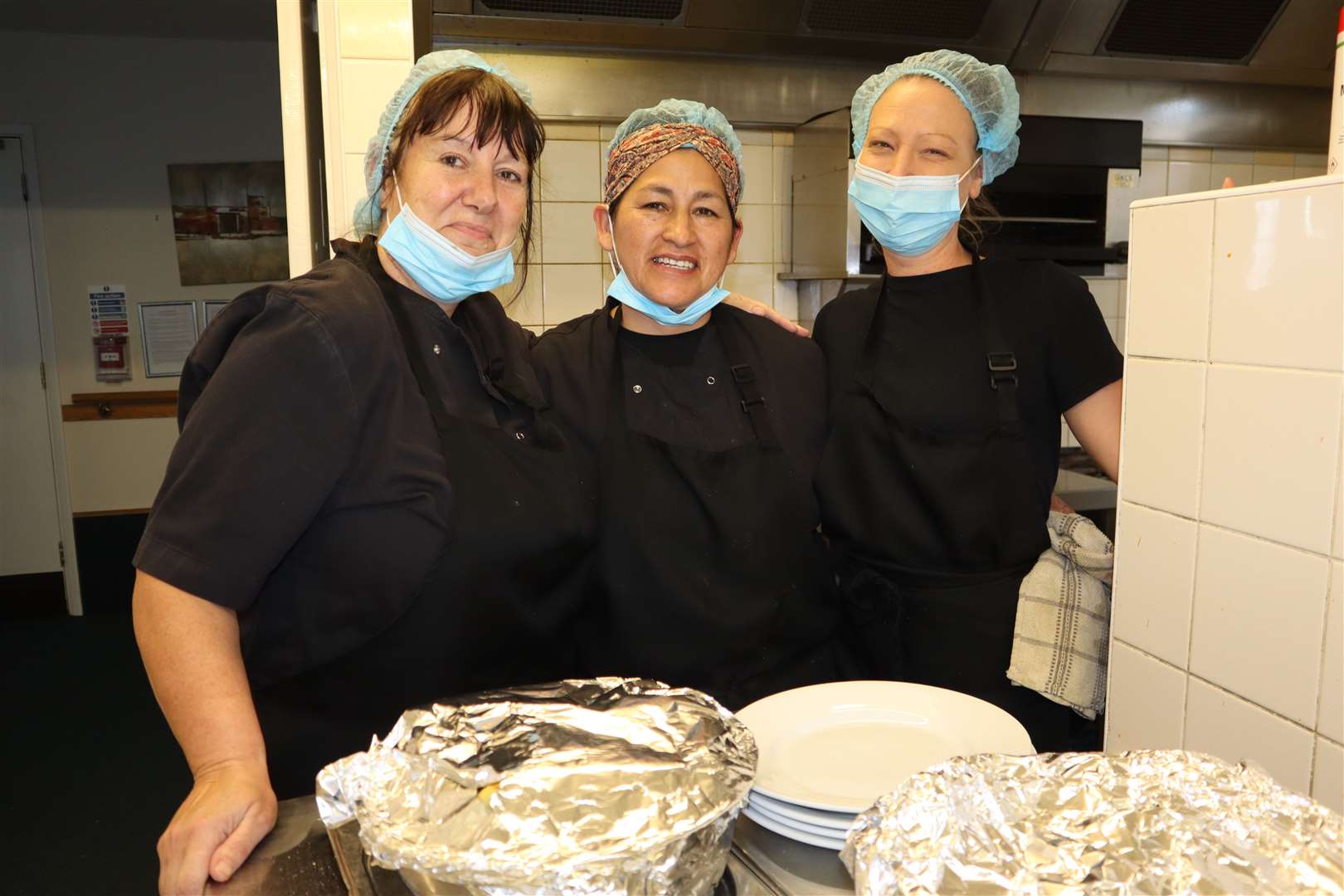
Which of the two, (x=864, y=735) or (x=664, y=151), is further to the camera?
(x=664, y=151)

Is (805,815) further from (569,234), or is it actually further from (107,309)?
(107,309)

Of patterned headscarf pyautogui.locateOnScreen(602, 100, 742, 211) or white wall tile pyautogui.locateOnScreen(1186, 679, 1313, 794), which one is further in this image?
patterned headscarf pyautogui.locateOnScreen(602, 100, 742, 211)

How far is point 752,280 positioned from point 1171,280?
2.20 meters

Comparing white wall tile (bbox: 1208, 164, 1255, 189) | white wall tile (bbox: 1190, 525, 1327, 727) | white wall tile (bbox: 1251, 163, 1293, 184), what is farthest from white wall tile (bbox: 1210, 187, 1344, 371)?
white wall tile (bbox: 1251, 163, 1293, 184)

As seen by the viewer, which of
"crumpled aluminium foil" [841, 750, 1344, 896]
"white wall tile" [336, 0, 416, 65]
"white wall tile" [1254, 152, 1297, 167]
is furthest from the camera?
"white wall tile" [1254, 152, 1297, 167]

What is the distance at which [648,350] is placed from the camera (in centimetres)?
160

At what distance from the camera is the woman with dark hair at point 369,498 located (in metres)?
0.99

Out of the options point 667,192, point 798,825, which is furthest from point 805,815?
point 667,192

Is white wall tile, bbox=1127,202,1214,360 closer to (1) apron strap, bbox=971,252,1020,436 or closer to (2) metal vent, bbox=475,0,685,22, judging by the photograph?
(1) apron strap, bbox=971,252,1020,436

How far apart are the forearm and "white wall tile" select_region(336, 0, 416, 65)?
4.36 feet

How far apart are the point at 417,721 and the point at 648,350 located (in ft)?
2.92

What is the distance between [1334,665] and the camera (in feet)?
2.85

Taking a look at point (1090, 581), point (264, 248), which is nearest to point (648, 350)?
point (1090, 581)

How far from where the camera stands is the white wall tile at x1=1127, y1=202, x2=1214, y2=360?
39.6 inches
